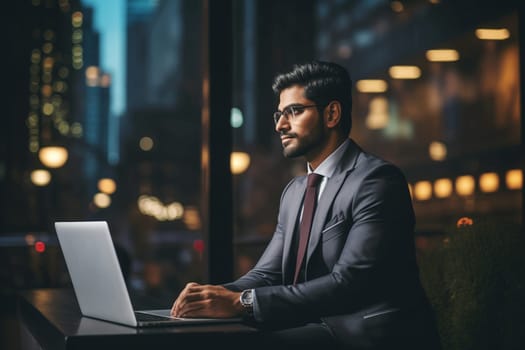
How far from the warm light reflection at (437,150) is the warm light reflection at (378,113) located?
363 centimetres

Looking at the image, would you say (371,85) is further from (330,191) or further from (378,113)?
(330,191)

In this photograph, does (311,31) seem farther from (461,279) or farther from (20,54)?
(461,279)

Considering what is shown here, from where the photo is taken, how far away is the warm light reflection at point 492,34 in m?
16.5

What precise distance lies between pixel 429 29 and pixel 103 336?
20.7m

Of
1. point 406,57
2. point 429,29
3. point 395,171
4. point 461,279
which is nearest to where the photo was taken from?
point 395,171

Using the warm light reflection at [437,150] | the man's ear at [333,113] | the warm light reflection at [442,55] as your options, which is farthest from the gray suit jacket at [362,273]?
the warm light reflection at [437,150]

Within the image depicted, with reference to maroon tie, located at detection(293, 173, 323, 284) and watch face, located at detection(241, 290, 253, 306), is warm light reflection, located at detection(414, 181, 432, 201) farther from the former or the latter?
watch face, located at detection(241, 290, 253, 306)

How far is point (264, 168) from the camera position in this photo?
2969 centimetres

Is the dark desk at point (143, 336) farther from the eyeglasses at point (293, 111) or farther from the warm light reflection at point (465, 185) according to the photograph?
the warm light reflection at point (465, 185)

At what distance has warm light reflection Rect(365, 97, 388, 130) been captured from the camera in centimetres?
2772

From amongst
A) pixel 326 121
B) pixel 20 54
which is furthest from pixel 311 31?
pixel 326 121

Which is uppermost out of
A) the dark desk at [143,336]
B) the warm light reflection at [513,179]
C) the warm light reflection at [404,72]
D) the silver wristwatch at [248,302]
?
the warm light reflection at [404,72]

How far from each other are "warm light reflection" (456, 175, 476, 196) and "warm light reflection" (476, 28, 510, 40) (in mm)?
3643

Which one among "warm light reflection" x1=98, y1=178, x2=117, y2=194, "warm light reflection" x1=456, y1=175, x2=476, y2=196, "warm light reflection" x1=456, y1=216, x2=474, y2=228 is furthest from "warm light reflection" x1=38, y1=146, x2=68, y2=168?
"warm light reflection" x1=98, y1=178, x2=117, y2=194
